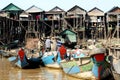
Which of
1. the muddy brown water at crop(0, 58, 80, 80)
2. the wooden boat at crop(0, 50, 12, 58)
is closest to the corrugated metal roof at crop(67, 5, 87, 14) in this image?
the wooden boat at crop(0, 50, 12, 58)

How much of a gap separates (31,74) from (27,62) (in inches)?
74.6

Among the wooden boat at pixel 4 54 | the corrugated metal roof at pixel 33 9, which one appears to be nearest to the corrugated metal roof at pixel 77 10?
the corrugated metal roof at pixel 33 9

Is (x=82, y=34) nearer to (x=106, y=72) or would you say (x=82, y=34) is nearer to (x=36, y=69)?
(x=36, y=69)

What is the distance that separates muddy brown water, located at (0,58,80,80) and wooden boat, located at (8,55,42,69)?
326 mm

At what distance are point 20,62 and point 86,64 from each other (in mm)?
5968

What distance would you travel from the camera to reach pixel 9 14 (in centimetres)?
3941

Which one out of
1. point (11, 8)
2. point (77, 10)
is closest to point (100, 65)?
point (77, 10)

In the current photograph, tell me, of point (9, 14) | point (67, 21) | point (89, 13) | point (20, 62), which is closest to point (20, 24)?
point (9, 14)

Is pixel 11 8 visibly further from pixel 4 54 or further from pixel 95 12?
pixel 4 54

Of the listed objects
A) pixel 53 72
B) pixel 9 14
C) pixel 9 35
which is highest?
pixel 9 14

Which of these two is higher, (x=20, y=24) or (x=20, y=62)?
(x=20, y=24)

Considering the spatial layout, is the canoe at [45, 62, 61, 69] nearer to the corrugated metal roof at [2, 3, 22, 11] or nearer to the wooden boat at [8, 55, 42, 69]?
the wooden boat at [8, 55, 42, 69]

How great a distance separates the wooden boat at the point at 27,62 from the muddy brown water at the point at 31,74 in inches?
12.8

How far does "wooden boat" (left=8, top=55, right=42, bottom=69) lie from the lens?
21.2 m
